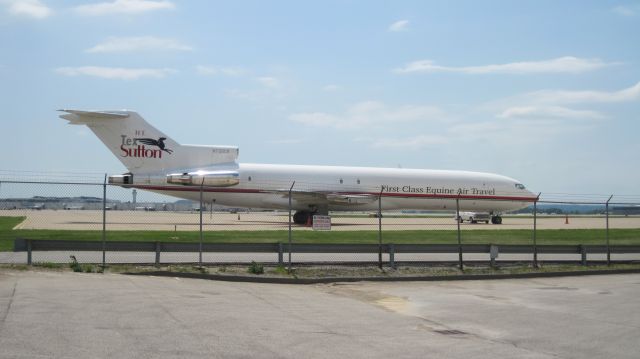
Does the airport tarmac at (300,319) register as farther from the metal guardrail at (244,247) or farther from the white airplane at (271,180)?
the white airplane at (271,180)

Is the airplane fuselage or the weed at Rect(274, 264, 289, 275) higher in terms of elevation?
the airplane fuselage

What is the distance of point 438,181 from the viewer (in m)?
45.8

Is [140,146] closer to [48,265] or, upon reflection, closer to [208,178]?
[208,178]

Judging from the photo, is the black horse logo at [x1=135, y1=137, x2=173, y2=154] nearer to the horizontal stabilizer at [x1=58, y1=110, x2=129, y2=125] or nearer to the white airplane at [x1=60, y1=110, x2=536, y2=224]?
the white airplane at [x1=60, y1=110, x2=536, y2=224]

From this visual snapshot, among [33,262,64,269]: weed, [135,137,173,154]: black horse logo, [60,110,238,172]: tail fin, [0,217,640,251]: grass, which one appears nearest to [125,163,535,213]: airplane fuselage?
[60,110,238,172]: tail fin

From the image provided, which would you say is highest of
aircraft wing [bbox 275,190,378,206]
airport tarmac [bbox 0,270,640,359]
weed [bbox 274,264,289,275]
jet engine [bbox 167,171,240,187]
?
jet engine [bbox 167,171,240,187]

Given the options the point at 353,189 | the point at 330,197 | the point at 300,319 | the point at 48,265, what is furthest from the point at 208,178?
the point at 300,319

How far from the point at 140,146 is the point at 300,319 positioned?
1216 inches

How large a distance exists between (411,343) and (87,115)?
31644 millimetres

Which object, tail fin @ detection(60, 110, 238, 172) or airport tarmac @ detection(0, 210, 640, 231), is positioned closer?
airport tarmac @ detection(0, 210, 640, 231)

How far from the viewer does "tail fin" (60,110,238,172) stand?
38000mm

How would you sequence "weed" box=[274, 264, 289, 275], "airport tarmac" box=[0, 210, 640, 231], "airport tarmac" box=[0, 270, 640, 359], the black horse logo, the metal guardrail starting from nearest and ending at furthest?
"airport tarmac" box=[0, 270, 640, 359] < the metal guardrail < "weed" box=[274, 264, 289, 275] < "airport tarmac" box=[0, 210, 640, 231] < the black horse logo

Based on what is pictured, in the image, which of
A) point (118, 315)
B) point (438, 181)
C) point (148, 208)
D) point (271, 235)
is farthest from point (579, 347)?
point (438, 181)

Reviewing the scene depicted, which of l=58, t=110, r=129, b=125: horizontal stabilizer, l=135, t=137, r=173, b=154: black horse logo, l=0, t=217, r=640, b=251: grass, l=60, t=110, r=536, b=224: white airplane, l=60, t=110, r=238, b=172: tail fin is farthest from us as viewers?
l=135, t=137, r=173, b=154: black horse logo
